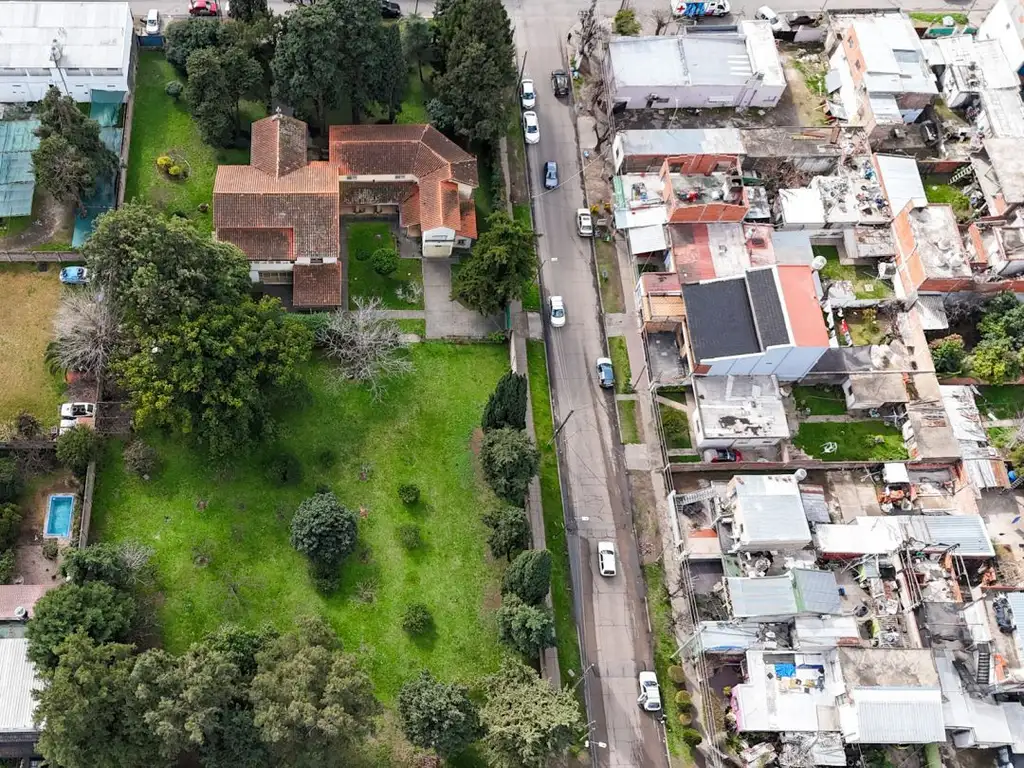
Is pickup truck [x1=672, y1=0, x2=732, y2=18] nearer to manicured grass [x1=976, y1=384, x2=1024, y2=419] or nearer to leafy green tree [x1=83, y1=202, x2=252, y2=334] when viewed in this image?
manicured grass [x1=976, y1=384, x2=1024, y2=419]

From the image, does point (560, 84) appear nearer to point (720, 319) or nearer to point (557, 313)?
point (557, 313)

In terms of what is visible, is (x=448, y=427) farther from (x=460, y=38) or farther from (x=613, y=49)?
(x=613, y=49)

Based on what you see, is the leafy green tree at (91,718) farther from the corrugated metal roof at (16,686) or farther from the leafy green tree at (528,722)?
the leafy green tree at (528,722)

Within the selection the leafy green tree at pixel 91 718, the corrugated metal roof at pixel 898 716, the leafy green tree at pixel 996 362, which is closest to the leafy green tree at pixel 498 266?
the leafy green tree at pixel 91 718

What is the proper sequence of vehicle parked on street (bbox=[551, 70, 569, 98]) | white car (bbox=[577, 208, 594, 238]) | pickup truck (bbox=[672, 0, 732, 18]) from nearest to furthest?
1. white car (bbox=[577, 208, 594, 238])
2. vehicle parked on street (bbox=[551, 70, 569, 98])
3. pickup truck (bbox=[672, 0, 732, 18])

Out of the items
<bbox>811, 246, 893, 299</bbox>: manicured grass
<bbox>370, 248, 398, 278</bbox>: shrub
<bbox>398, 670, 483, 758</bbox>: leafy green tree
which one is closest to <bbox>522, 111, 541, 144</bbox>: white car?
<bbox>370, 248, 398, 278</bbox>: shrub

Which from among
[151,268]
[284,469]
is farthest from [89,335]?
[284,469]
